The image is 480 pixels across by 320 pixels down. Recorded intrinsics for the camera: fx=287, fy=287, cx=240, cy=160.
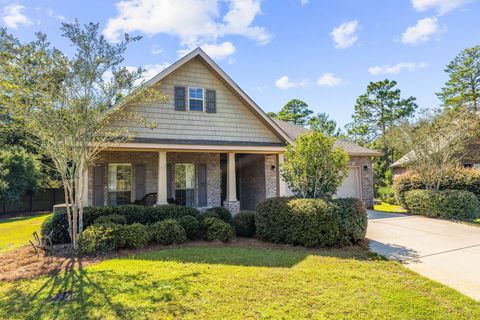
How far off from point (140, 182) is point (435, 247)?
34.8 ft

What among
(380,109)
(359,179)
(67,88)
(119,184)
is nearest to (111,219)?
(67,88)

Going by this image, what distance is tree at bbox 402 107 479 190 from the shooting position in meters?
12.7

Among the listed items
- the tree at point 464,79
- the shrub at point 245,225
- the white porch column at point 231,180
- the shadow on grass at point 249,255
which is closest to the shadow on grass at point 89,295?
the shadow on grass at point 249,255

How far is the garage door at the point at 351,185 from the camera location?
15648mm

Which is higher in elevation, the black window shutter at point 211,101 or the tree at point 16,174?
the black window shutter at point 211,101

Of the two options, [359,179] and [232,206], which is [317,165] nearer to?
[232,206]

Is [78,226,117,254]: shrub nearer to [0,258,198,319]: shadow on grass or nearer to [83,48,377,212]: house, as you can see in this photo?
[0,258,198,319]: shadow on grass

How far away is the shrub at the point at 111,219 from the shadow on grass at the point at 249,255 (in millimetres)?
1676

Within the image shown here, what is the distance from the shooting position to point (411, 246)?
24.4 feet

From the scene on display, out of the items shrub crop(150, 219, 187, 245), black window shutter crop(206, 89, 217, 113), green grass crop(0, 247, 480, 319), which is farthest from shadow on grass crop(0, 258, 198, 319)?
black window shutter crop(206, 89, 217, 113)

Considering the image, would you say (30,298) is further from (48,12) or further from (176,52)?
(176,52)

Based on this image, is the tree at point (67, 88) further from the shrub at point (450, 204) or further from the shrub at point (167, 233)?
the shrub at point (450, 204)

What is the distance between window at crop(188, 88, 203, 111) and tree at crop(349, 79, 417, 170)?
2370 centimetres

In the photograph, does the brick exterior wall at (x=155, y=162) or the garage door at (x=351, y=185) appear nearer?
the brick exterior wall at (x=155, y=162)
